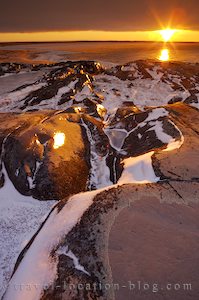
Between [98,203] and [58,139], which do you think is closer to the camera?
[98,203]

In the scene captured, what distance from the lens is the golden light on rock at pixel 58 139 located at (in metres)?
4.30

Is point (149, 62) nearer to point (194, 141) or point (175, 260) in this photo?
point (194, 141)

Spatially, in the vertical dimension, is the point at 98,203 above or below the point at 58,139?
above

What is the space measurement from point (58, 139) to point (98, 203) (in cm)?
194

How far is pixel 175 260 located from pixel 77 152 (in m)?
2.55

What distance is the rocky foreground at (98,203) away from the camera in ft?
6.89

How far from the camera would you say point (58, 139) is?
14.5ft

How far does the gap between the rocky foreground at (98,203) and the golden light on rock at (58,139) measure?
21mm

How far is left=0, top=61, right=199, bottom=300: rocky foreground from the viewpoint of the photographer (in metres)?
2.10

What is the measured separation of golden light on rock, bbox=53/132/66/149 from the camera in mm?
4299

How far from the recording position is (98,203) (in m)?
2.71

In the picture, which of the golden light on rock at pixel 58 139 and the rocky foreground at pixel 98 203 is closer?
the rocky foreground at pixel 98 203

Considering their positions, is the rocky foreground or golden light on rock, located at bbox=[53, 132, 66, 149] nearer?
the rocky foreground

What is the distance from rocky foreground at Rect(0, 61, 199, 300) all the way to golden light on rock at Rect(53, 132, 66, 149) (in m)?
0.02
